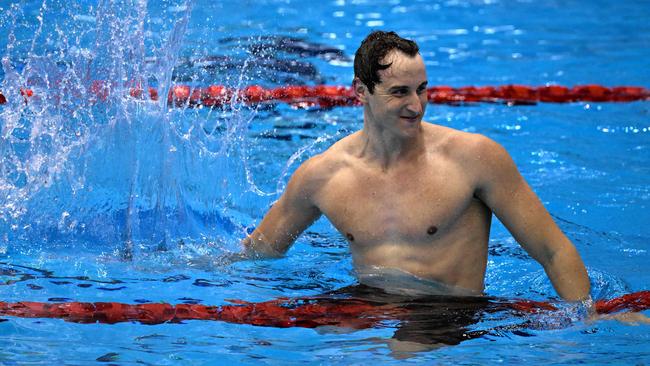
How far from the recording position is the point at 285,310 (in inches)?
128

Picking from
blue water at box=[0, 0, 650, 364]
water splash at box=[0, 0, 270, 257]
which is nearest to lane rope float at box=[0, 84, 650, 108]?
blue water at box=[0, 0, 650, 364]

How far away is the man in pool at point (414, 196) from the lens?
3.01 metres

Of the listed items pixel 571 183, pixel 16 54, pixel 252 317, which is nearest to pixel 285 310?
pixel 252 317

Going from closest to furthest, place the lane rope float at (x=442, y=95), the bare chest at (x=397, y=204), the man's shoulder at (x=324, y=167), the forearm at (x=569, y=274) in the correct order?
the forearm at (x=569, y=274), the bare chest at (x=397, y=204), the man's shoulder at (x=324, y=167), the lane rope float at (x=442, y=95)

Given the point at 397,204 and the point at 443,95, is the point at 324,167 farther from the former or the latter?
the point at 443,95

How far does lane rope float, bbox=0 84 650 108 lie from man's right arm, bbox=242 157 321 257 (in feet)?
10.1

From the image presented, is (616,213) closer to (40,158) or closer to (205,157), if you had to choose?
(205,157)

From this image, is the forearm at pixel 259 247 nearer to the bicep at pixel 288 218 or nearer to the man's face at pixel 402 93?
the bicep at pixel 288 218

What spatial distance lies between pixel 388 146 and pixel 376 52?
1.00 ft

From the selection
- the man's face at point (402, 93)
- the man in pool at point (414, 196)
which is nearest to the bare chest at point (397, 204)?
the man in pool at point (414, 196)

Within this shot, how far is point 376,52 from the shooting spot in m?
3.07

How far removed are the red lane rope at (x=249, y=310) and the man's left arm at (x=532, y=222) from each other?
16 cm

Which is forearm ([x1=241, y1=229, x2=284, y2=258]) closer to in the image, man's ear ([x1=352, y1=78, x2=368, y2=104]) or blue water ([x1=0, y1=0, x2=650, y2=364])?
blue water ([x1=0, y1=0, x2=650, y2=364])

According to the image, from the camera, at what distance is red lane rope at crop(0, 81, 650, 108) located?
21.7 ft
